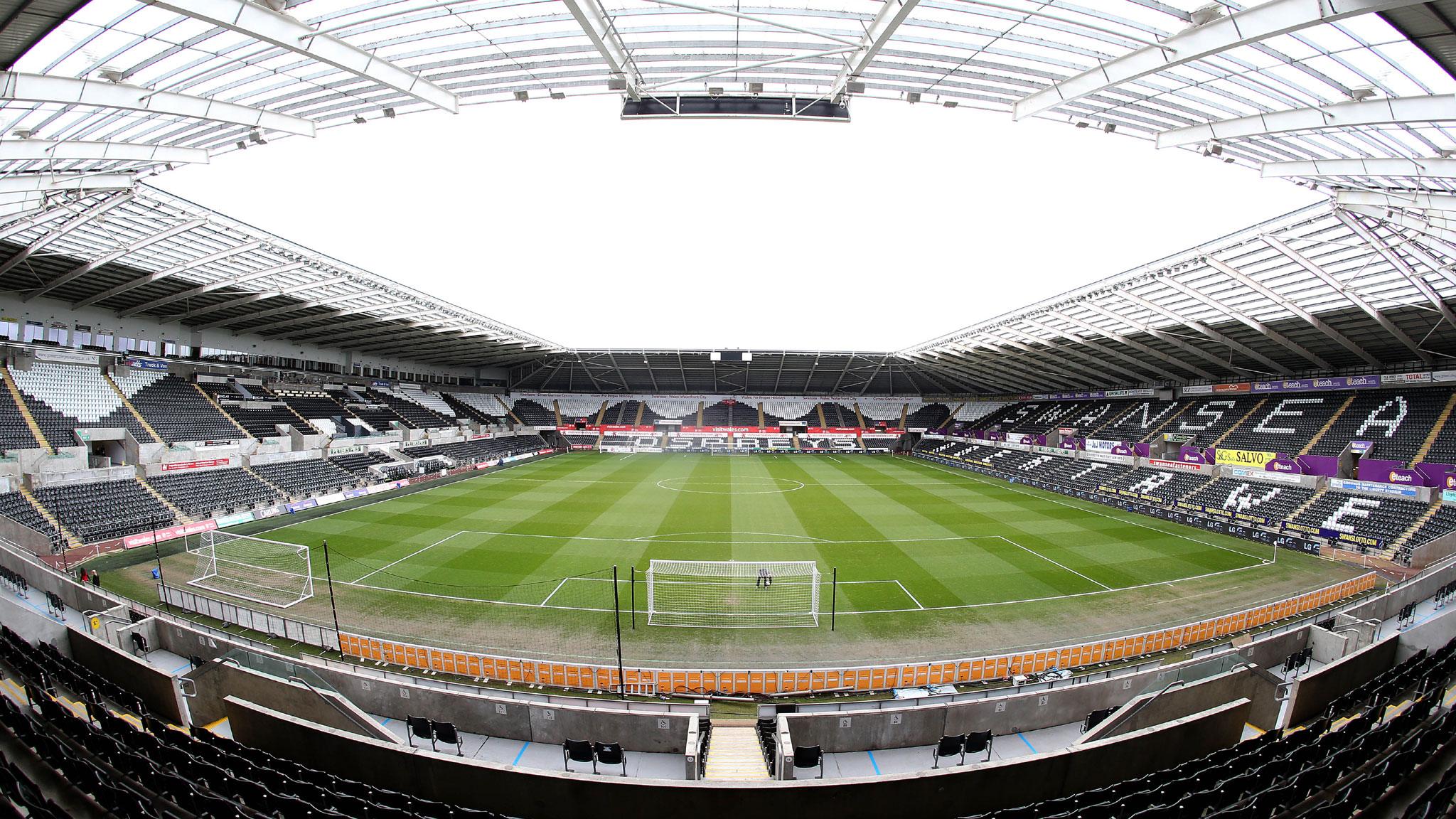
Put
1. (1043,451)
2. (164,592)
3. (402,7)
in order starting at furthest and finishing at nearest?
(1043,451) < (164,592) < (402,7)

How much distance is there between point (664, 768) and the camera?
8.62m

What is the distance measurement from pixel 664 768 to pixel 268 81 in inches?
551

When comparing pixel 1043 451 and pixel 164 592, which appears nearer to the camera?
pixel 164 592

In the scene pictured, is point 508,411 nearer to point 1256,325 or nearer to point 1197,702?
point 1197,702

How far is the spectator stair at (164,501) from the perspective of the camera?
23.9 metres

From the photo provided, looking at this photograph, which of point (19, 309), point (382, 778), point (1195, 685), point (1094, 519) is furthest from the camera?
point (1094, 519)

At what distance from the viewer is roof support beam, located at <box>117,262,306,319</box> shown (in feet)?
76.4

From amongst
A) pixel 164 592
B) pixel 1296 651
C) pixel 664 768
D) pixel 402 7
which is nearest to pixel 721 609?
pixel 664 768

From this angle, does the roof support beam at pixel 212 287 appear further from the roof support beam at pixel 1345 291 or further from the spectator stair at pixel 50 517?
the roof support beam at pixel 1345 291

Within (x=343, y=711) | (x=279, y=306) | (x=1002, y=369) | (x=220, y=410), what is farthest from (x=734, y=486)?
(x=220, y=410)

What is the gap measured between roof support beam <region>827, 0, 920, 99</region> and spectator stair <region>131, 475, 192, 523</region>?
1273 inches

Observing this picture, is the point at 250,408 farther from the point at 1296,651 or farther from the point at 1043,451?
the point at 1043,451

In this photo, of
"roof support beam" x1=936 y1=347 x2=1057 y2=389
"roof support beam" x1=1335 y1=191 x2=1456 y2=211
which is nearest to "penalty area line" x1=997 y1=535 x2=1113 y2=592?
"roof support beam" x1=1335 y1=191 x2=1456 y2=211

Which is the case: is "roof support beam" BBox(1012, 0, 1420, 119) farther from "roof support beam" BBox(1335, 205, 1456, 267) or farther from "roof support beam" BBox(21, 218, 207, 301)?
"roof support beam" BBox(21, 218, 207, 301)
